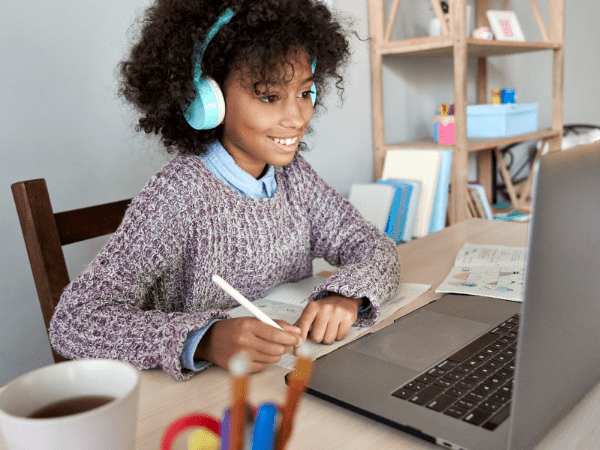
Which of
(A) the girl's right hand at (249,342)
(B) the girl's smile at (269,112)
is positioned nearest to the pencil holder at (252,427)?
(A) the girl's right hand at (249,342)

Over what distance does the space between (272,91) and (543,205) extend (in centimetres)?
55

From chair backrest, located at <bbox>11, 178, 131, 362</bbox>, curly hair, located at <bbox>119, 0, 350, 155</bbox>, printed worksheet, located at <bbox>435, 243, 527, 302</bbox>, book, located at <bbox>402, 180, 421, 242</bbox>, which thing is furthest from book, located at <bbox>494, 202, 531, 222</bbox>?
chair backrest, located at <bbox>11, 178, 131, 362</bbox>

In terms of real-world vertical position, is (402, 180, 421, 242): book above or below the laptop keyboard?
below

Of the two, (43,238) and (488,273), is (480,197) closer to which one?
(488,273)

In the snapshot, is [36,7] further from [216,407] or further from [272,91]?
[216,407]

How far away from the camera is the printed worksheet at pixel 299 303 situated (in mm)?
684

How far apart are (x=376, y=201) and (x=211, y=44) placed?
1044 millimetres

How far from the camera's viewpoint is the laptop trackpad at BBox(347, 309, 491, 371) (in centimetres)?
57

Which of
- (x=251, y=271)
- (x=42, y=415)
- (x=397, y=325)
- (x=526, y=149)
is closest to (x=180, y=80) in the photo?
(x=251, y=271)

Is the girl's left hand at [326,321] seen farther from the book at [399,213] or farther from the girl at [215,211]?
the book at [399,213]

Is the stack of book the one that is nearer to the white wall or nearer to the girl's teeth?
the white wall

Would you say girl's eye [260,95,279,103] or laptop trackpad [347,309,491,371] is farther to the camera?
girl's eye [260,95,279,103]

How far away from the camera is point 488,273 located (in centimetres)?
86

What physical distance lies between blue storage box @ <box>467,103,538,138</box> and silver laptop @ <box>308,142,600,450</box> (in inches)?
65.5
